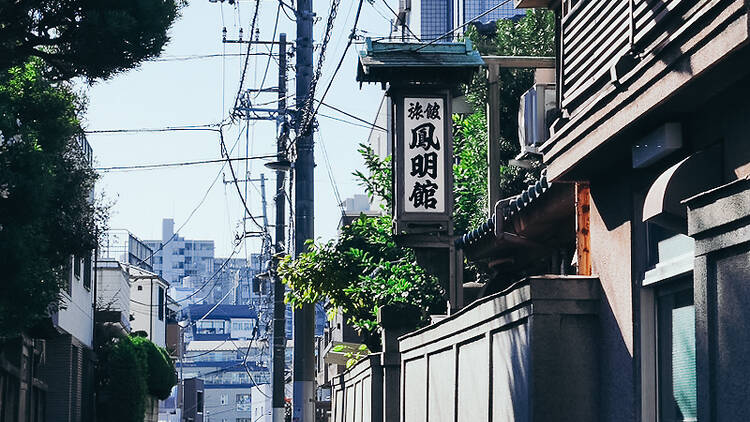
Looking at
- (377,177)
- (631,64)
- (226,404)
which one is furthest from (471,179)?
(226,404)

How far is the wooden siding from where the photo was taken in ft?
27.3

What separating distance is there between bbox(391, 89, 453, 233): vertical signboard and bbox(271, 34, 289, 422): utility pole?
36.7 ft

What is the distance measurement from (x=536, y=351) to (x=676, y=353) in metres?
1.44

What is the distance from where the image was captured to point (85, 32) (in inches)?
570

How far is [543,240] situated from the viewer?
1527 cm

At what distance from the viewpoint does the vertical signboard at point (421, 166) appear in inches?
773

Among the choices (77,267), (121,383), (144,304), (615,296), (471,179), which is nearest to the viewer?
(615,296)

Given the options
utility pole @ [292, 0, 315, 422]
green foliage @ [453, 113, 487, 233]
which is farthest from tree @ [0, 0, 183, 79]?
green foliage @ [453, 113, 487, 233]

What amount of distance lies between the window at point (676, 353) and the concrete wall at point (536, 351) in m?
1.05

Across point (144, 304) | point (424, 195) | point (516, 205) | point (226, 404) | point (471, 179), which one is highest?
point (471, 179)

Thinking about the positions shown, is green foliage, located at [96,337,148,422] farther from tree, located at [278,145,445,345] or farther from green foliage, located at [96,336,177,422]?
tree, located at [278,145,445,345]

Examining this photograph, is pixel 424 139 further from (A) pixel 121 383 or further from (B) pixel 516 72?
(A) pixel 121 383

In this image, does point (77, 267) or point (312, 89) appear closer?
point (312, 89)

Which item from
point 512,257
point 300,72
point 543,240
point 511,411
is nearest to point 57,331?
point 300,72
